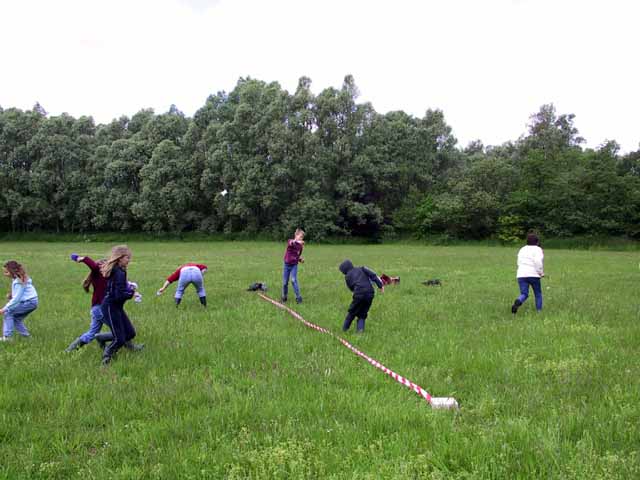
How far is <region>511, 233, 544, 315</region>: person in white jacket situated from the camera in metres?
11.0

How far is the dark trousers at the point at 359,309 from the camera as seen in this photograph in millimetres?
8923

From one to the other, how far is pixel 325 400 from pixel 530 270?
7642mm

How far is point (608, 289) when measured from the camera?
15055 mm

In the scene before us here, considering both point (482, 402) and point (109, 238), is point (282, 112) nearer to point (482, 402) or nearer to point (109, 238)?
point (109, 238)

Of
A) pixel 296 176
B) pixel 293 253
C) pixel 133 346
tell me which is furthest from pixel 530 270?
pixel 296 176

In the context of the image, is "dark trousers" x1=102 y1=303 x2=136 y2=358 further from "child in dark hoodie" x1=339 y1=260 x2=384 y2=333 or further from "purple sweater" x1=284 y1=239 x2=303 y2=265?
"purple sweater" x1=284 y1=239 x2=303 y2=265

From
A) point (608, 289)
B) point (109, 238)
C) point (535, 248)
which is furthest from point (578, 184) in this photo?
point (109, 238)

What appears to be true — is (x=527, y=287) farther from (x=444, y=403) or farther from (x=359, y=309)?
(x=444, y=403)

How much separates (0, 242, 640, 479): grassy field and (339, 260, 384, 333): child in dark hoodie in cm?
39

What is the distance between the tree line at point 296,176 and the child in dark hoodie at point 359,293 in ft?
139

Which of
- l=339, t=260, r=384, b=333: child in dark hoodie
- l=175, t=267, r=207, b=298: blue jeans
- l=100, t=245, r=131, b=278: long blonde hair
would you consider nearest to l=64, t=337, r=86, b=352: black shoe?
l=100, t=245, r=131, b=278: long blonde hair

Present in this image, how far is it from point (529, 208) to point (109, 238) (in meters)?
51.0

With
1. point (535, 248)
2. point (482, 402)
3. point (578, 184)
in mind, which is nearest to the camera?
point (482, 402)

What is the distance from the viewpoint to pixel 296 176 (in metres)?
54.9
